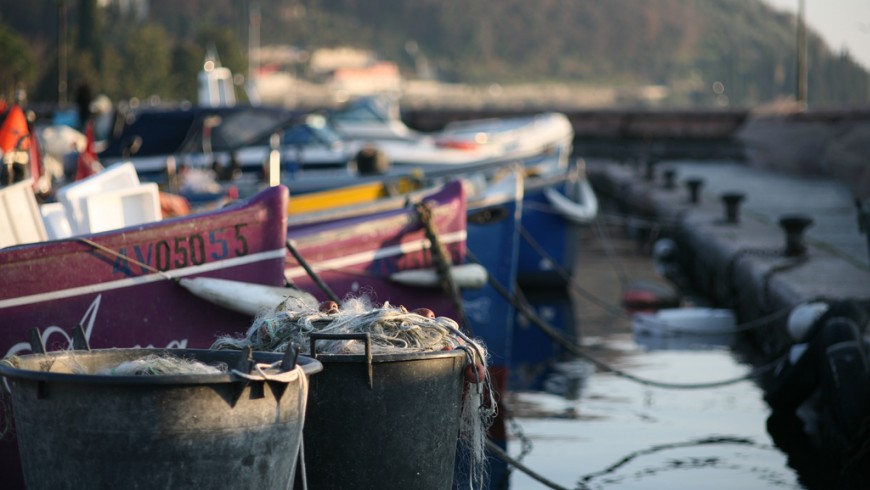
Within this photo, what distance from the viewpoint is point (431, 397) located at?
461 centimetres

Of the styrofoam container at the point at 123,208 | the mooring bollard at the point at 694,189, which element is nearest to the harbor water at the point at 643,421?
the styrofoam container at the point at 123,208

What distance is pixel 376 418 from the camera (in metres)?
4.52

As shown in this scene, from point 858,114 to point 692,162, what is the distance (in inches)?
621

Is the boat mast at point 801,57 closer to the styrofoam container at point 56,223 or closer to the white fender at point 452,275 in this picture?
the white fender at point 452,275

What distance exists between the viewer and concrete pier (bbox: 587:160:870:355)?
10.6m

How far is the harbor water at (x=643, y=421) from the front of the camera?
724 cm

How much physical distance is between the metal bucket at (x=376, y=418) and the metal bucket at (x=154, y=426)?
1.26 feet

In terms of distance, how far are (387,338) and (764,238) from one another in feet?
33.0

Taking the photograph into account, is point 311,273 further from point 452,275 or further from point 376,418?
point 376,418

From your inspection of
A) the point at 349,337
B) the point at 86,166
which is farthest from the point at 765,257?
the point at 349,337

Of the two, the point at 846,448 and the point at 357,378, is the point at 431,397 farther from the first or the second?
the point at 846,448

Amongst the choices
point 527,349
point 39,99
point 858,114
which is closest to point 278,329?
point 527,349

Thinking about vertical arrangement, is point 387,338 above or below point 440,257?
above

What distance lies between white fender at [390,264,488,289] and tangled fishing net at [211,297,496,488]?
300 cm
